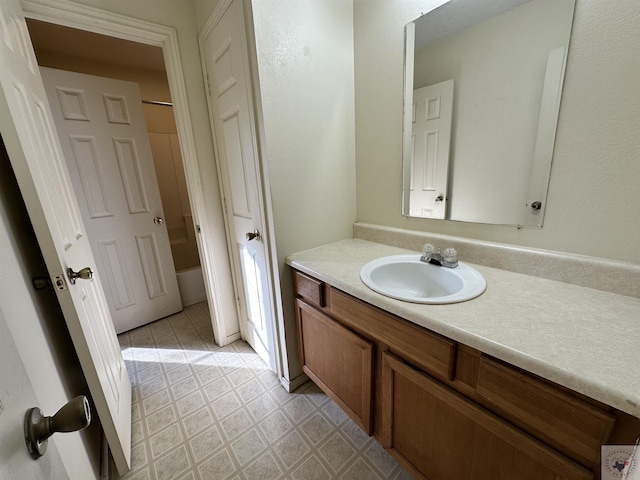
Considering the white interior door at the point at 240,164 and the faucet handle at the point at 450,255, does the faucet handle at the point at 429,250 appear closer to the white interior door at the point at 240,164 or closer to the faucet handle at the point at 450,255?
the faucet handle at the point at 450,255

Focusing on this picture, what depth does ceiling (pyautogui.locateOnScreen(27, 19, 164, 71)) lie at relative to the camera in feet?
5.63

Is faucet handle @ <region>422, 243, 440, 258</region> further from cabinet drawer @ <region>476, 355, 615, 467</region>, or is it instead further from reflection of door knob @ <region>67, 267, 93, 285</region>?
reflection of door knob @ <region>67, 267, 93, 285</region>

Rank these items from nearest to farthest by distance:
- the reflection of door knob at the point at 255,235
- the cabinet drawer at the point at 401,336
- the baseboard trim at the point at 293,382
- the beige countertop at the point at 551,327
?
the beige countertop at the point at 551,327 < the cabinet drawer at the point at 401,336 < the reflection of door knob at the point at 255,235 < the baseboard trim at the point at 293,382

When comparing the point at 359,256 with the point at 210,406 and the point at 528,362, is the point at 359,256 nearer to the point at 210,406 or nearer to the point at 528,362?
the point at 528,362

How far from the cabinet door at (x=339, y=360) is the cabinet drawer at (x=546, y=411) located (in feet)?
1.30

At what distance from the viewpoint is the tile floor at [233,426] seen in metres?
1.10

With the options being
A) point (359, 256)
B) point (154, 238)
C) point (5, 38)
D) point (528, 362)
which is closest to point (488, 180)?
point (359, 256)

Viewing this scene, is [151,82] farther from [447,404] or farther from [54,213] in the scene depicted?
[447,404]

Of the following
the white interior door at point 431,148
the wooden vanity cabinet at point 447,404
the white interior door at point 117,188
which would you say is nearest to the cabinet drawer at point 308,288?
the wooden vanity cabinet at point 447,404

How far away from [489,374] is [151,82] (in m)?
3.32

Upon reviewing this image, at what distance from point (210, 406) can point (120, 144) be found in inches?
74.7

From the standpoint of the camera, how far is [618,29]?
0.72 metres

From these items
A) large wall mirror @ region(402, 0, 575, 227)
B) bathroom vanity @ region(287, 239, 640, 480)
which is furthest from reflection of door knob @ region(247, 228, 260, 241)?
large wall mirror @ region(402, 0, 575, 227)

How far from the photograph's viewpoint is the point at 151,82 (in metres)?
2.49
